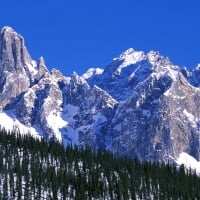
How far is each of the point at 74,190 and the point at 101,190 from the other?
9.05m

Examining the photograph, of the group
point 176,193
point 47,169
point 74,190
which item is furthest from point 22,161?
point 176,193

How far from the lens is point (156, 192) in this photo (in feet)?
646

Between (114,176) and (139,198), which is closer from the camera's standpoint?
(139,198)

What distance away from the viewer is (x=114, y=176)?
199 m

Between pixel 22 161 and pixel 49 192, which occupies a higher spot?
pixel 22 161

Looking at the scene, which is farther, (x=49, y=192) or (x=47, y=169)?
(x=47, y=169)

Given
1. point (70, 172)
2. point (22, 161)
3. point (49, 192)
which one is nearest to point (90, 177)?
point (70, 172)

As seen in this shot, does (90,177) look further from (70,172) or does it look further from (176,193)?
(176,193)

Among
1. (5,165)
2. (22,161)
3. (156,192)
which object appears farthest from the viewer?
(156,192)

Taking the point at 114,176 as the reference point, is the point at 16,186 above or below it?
below

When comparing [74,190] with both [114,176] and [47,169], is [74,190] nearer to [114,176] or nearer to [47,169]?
[47,169]

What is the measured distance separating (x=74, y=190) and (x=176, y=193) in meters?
37.4

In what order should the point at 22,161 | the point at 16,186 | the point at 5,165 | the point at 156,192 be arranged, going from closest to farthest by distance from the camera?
the point at 16,186 → the point at 5,165 → the point at 22,161 → the point at 156,192

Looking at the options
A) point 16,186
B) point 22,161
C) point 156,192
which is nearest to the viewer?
point 16,186
